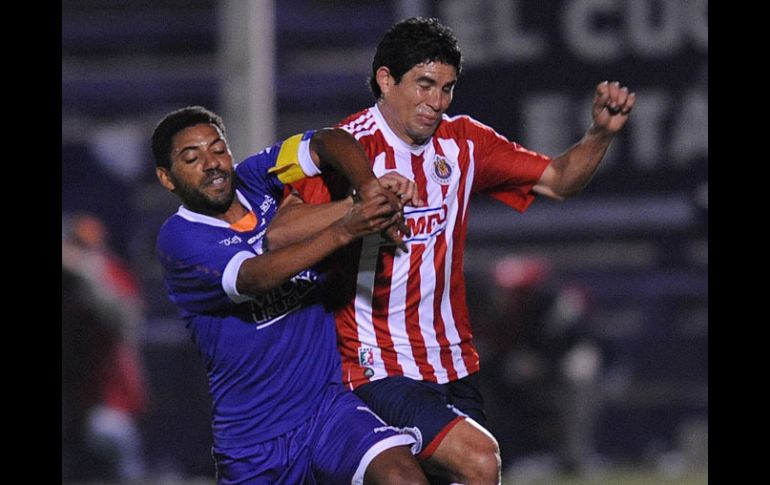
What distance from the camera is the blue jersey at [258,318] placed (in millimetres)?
5559

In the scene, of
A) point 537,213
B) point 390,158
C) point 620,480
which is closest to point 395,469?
point 390,158

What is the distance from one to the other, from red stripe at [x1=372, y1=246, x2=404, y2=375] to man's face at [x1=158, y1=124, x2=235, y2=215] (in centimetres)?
62

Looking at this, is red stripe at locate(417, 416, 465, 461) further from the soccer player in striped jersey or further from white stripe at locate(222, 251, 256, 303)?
white stripe at locate(222, 251, 256, 303)

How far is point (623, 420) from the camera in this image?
10.7 metres

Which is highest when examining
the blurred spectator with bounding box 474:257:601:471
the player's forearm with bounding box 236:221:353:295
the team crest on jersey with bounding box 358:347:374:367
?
the player's forearm with bounding box 236:221:353:295

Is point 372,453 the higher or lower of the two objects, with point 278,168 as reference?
lower

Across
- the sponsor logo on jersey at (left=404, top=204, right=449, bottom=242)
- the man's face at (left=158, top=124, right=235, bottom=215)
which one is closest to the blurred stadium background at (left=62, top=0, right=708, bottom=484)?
the man's face at (left=158, top=124, right=235, bottom=215)

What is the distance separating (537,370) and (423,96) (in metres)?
5.27

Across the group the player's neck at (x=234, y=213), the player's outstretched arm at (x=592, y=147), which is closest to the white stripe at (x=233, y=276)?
the player's neck at (x=234, y=213)

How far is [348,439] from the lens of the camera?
5.35 metres

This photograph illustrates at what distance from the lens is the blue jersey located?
5559 mm

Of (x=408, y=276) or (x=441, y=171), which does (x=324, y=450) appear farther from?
Result: (x=441, y=171)
